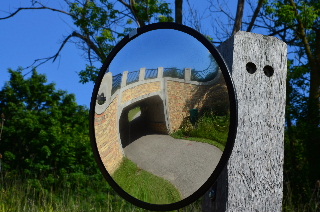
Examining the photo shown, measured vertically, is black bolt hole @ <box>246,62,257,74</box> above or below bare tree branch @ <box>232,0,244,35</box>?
below

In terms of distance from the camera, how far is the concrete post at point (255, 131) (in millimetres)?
1896

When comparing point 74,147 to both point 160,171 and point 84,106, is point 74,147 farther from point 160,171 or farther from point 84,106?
point 160,171

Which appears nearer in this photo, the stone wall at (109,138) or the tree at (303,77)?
the stone wall at (109,138)

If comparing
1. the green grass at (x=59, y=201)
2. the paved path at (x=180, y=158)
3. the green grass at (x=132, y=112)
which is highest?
the green grass at (x=132, y=112)

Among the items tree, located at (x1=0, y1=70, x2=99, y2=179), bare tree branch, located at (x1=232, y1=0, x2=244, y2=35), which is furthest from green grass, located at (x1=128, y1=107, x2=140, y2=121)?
bare tree branch, located at (x1=232, y1=0, x2=244, y2=35)

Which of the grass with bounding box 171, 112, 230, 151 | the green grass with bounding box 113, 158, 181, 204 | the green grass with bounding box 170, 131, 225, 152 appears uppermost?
the grass with bounding box 171, 112, 230, 151

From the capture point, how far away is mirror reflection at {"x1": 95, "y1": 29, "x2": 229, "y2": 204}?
5.29 feet

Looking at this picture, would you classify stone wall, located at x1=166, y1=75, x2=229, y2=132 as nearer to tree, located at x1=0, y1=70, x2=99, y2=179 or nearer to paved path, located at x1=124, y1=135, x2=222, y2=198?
paved path, located at x1=124, y1=135, x2=222, y2=198

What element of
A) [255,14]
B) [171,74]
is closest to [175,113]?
[171,74]

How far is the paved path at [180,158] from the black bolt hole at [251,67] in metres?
0.48

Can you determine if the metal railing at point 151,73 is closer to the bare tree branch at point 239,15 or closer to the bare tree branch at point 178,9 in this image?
the bare tree branch at point 178,9

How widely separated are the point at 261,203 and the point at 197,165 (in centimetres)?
48

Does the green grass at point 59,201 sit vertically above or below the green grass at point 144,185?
→ below

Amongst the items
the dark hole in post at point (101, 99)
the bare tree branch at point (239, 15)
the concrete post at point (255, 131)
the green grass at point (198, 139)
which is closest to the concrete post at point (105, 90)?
the dark hole in post at point (101, 99)
